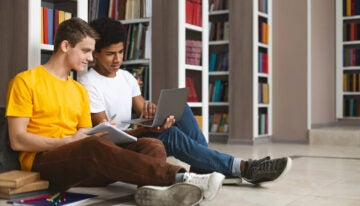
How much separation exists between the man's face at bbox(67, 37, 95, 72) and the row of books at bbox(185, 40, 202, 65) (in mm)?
1980

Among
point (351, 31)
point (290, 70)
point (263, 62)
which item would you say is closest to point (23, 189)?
point (263, 62)

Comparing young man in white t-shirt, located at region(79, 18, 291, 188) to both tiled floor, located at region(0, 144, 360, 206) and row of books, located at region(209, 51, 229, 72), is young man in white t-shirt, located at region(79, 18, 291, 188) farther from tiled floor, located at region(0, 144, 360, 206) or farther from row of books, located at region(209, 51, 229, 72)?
row of books, located at region(209, 51, 229, 72)

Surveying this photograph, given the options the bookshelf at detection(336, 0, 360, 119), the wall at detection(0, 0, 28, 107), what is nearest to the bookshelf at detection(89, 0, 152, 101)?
the wall at detection(0, 0, 28, 107)

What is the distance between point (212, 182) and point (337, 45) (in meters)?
5.07

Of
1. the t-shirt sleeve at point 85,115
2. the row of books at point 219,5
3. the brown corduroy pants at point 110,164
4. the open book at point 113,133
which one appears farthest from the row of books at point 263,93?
the brown corduroy pants at point 110,164

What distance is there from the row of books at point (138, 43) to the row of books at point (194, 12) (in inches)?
15.4

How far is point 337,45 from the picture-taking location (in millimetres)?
6559

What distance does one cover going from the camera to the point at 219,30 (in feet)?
19.3

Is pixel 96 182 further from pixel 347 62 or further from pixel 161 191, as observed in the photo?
pixel 347 62

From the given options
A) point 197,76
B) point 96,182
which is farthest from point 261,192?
point 197,76

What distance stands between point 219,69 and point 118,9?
75.7 inches

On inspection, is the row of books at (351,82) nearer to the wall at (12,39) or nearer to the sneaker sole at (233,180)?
the sneaker sole at (233,180)

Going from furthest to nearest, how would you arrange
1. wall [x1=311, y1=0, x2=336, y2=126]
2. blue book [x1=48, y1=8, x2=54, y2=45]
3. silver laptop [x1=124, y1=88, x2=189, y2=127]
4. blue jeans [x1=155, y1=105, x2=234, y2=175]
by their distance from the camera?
wall [x1=311, y1=0, x2=336, y2=126], blue book [x1=48, y1=8, x2=54, y2=45], blue jeans [x1=155, y1=105, x2=234, y2=175], silver laptop [x1=124, y1=88, x2=189, y2=127]

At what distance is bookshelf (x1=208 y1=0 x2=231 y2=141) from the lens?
229 inches
